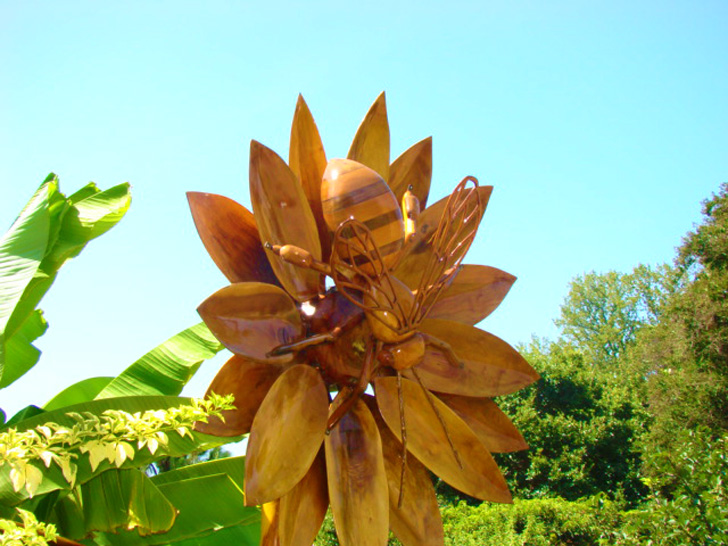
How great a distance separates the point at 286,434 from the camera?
150 cm

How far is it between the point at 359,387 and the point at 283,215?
0.47 m

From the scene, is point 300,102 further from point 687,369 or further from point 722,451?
point 687,369

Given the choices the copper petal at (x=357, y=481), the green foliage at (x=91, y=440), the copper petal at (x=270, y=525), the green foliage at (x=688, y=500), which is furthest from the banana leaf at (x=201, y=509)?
the green foliage at (x=688, y=500)

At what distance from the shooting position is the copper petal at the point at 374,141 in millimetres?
1945

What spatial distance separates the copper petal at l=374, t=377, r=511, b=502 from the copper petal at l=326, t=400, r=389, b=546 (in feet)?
0.24

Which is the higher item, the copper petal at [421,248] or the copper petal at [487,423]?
the copper petal at [421,248]

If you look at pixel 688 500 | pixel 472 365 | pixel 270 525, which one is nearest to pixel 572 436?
pixel 688 500

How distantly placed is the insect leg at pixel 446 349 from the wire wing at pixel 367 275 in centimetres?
12

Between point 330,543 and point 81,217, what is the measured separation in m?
6.79

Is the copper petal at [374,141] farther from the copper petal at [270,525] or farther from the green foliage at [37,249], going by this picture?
the green foliage at [37,249]

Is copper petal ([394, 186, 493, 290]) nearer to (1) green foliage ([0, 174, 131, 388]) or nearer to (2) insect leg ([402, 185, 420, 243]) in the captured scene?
(2) insect leg ([402, 185, 420, 243])

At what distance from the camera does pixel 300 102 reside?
1821 mm

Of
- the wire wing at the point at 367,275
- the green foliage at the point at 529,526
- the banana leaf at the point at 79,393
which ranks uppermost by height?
the wire wing at the point at 367,275

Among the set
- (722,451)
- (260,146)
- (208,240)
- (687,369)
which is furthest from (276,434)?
(687,369)
